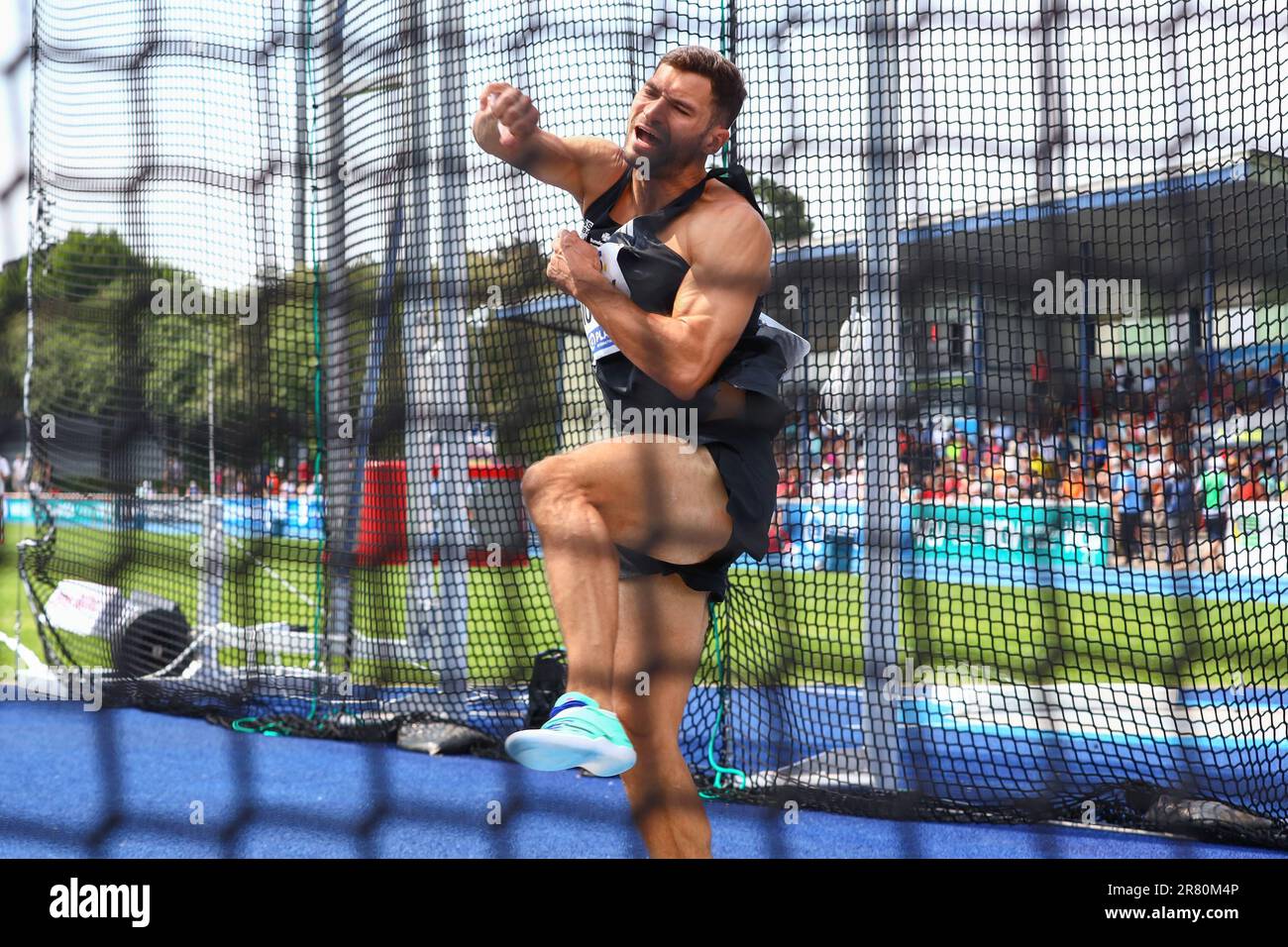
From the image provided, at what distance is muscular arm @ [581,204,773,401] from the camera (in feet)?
6.19

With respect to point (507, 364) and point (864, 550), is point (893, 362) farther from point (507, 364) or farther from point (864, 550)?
point (507, 364)

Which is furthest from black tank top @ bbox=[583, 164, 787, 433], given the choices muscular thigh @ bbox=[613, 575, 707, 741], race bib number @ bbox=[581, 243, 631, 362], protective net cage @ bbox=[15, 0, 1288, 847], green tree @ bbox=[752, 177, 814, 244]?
green tree @ bbox=[752, 177, 814, 244]

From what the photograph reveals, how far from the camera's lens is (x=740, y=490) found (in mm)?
2012

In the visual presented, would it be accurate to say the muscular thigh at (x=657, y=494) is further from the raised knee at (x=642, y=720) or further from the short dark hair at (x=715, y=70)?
the short dark hair at (x=715, y=70)

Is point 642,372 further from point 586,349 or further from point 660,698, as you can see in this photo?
point 586,349

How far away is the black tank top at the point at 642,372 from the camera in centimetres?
206

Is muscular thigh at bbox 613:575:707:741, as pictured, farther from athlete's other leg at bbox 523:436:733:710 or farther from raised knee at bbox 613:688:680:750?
athlete's other leg at bbox 523:436:733:710

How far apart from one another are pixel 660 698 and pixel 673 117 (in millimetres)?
1133

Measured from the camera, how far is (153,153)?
15.2 feet

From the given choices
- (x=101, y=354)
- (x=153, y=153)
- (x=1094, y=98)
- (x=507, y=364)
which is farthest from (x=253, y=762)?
(x=1094, y=98)

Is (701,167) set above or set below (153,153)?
below

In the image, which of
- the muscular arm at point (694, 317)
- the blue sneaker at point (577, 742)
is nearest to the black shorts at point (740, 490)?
the muscular arm at point (694, 317)

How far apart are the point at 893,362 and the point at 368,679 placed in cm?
261

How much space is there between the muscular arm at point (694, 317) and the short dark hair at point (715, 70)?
318 mm
